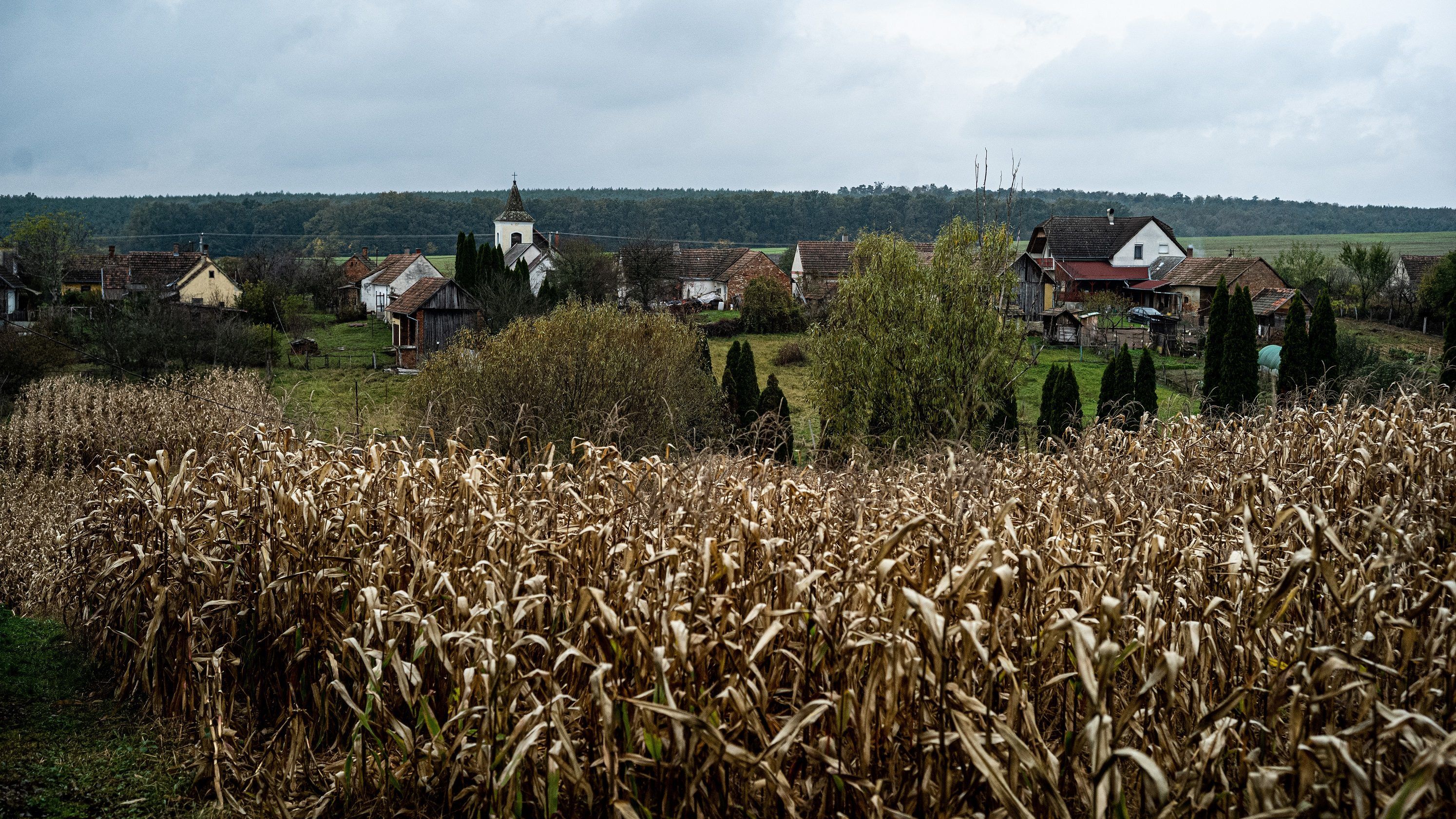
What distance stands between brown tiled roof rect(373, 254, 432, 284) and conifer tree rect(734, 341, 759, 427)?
126 ft

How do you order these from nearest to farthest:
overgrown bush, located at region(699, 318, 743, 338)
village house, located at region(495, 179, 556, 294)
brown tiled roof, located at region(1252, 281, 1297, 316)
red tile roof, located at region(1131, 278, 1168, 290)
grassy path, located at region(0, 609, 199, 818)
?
1. grassy path, located at region(0, 609, 199, 818)
2. brown tiled roof, located at region(1252, 281, 1297, 316)
3. overgrown bush, located at region(699, 318, 743, 338)
4. red tile roof, located at region(1131, 278, 1168, 290)
5. village house, located at region(495, 179, 556, 294)

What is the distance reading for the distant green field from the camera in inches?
3738

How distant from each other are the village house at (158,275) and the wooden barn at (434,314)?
2033 centimetres

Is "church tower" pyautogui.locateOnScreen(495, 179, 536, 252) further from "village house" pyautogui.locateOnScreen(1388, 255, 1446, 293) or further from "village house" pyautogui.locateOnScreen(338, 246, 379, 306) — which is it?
"village house" pyautogui.locateOnScreen(1388, 255, 1446, 293)

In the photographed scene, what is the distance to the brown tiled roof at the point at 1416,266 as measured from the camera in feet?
159

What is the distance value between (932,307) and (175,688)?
13.8 m

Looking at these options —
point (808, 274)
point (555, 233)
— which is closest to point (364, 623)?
point (808, 274)

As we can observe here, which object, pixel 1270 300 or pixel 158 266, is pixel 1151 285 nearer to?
pixel 1270 300

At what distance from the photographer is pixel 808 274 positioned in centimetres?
5541

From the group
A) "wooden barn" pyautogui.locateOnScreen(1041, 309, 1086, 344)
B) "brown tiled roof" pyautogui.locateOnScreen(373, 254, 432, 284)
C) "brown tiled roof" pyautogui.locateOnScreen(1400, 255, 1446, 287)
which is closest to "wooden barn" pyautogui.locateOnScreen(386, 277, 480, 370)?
"brown tiled roof" pyautogui.locateOnScreen(373, 254, 432, 284)

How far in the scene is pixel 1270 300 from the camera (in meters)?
39.8

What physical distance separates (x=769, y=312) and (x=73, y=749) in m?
41.6

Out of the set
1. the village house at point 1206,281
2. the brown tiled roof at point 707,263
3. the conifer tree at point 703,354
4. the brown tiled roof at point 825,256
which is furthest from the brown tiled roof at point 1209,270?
the conifer tree at point 703,354

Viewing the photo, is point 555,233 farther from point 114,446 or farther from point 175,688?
point 175,688
